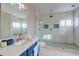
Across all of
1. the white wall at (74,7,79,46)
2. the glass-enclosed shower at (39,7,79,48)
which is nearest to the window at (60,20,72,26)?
the glass-enclosed shower at (39,7,79,48)

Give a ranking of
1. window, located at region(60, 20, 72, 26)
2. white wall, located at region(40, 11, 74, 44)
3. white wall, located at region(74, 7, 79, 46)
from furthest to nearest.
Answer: window, located at region(60, 20, 72, 26)
white wall, located at region(40, 11, 74, 44)
white wall, located at region(74, 7, 79, 46)

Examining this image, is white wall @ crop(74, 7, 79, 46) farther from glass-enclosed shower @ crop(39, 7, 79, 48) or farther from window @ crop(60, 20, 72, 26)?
window @ crop(60, 20, 72, 26)

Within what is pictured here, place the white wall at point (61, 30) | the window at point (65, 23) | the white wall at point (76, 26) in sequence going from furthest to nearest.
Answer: the window at point (65, 23) → the white wall at point (61, 30) → the white wall at point (76, 26)

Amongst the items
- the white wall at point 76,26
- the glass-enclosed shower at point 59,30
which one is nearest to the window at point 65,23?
the glass-enclosed shower at point 59,30

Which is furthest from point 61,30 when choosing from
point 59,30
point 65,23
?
point 65,23

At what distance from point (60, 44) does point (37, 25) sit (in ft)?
3.08

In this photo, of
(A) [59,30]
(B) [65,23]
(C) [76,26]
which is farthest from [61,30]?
(C) [76,26]

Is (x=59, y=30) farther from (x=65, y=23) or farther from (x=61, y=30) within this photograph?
(x=65, y=23)

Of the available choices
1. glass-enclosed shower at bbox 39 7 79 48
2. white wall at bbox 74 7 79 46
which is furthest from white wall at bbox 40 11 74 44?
white wall at bbox 74 7 79 46

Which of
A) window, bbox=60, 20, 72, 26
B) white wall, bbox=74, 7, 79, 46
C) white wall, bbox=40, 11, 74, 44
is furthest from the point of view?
window, bbox=60, 20, 72, 26

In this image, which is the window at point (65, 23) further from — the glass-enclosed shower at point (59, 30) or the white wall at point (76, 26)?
the white wall at point (76, 26)

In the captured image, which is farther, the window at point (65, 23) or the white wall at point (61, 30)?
the window at point (65, 23)

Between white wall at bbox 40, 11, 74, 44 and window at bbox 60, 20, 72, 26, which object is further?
window at bbox 60, 20, 72, 26

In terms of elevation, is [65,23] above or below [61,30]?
above
